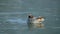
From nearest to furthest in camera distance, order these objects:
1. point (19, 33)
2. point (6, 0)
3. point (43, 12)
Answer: point (19, 33) → point (43, 12) → point (6, 0)

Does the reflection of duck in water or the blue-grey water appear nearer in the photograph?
the blue-grey water

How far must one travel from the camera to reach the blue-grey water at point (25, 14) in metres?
2.06

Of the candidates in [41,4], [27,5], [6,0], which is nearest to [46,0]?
[41,4]

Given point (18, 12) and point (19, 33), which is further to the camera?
point (18, 12)

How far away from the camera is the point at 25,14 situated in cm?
261

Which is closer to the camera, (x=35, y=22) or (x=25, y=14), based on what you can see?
(x=35, y=22)

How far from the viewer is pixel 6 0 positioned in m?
3.37

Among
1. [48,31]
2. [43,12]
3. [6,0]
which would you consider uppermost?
[6,0]

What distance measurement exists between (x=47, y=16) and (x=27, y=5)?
0.61m

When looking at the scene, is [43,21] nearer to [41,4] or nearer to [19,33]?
[19,33]

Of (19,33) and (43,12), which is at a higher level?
(43,12)

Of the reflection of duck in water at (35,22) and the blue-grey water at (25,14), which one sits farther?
the reflection of duck in water at (35,22)

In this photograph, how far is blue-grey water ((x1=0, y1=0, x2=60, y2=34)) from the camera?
206 centimetres

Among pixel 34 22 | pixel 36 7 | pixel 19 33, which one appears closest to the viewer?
pixel 19 33
